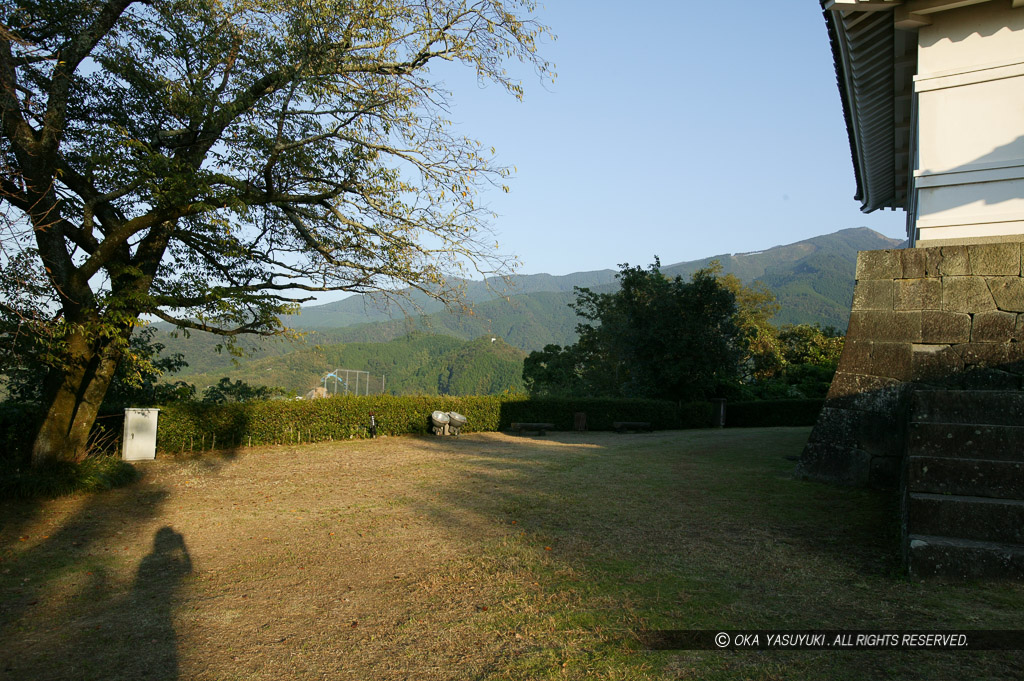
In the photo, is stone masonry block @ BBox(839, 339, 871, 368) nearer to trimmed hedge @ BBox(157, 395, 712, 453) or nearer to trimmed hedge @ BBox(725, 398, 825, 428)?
trimmed hedge @ BBox(157, 395, 712, 453)

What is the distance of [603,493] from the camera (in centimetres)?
827

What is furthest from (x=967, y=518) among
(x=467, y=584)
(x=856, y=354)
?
(x=467, y=584)

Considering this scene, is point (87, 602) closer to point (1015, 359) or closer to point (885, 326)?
point (885, 326)

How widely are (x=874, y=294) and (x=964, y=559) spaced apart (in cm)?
428

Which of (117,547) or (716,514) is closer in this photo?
(117,547)

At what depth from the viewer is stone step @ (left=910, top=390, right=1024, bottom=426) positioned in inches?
204

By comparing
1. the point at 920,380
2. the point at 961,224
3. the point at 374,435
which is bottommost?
the point at 374,435

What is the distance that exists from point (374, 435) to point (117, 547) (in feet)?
35.0

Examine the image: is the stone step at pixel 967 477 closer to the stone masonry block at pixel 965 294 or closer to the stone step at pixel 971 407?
the stone step at pixel 971 407

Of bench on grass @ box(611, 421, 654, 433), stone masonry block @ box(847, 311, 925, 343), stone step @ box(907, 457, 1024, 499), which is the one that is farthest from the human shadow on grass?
bench on grass @ box(611, 421, 654, 433)

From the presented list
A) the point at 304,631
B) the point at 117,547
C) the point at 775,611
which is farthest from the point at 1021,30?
the point at 117,547

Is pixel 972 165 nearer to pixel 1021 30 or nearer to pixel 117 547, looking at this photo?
pixel 1021 30

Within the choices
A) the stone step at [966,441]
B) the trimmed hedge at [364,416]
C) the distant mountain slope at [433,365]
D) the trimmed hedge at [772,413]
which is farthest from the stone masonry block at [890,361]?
the distant mountain slope at [433,365]

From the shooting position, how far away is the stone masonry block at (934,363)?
6926 mm
